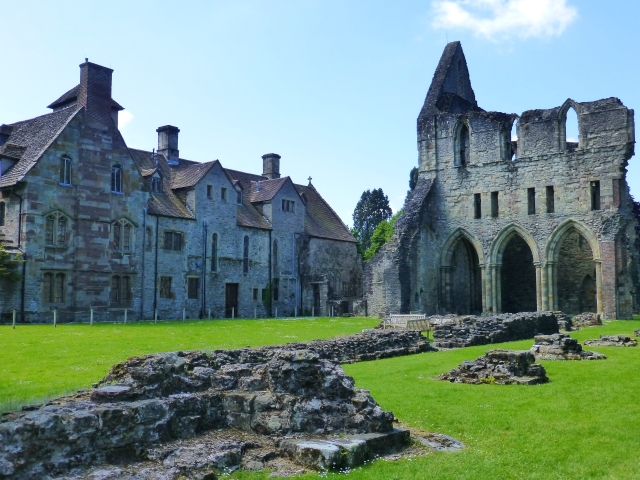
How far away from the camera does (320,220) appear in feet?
184

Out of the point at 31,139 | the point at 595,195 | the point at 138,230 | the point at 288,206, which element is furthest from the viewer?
the point at 288,206

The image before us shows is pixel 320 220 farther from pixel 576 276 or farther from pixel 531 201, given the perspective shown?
pixel 576 276

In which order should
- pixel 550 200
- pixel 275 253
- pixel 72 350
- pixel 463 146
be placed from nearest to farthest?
pixel 72 350
pixel 550 200
pixel 463 146
pixel 275 253

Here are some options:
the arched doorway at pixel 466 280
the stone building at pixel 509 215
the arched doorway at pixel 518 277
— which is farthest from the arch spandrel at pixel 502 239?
the arched doorway at pixel 518 277

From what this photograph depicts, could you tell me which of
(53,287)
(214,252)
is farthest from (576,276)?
(53,287)

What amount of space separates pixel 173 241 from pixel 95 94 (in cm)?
1022

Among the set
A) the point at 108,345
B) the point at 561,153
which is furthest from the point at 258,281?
the point at 108,345

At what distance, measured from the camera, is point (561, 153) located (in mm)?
38906

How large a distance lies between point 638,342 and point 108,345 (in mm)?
17832

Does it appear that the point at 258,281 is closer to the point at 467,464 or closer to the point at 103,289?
the point at 103,289

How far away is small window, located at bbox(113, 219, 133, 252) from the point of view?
128 feet

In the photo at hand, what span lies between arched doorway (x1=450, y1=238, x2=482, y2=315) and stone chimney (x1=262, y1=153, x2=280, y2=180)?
19.2 m

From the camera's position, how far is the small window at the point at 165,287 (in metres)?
42.0

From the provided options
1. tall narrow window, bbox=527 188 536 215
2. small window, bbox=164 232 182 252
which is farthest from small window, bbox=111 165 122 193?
tall narrow window, bbox=527 188 536 215
